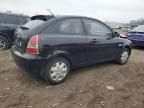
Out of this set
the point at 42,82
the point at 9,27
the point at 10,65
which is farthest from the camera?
the point at 9,27

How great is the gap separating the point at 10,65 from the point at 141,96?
420cm

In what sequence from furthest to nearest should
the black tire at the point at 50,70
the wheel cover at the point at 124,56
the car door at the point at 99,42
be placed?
the wheel cover at the point at 124,56, the car door at the point at 99,42, the black tire at the point at 50,70

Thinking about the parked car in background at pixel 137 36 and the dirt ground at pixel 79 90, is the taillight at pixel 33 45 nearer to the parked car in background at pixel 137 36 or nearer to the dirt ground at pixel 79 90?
the dirt ground at pixel 79 90

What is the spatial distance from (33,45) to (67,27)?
3.54ft

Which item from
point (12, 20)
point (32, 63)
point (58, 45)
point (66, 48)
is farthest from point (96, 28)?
point (12, 20)

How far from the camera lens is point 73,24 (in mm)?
5293

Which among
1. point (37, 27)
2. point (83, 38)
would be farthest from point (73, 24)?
point (37, 27)

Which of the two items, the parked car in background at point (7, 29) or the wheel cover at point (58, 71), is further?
the parked car in background at point (7, 29)

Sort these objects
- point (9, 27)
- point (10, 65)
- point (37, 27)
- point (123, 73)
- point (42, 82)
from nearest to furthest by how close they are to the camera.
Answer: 1. point (37, 27)
2. point (42, 82)
3. point (123, 73)
4. point (10, 65)
5. point (9, 27)

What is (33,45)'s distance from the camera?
4551mm

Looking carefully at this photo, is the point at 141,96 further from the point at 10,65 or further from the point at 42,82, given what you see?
the point at 10,65

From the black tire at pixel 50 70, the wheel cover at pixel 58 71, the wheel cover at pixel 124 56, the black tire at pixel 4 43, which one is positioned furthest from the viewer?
the black tire at pixel 4 43

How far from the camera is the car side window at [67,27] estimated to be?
4.86 m

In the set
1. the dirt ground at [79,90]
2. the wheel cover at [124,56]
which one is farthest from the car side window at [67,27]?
the wheel cover at [124,56]
